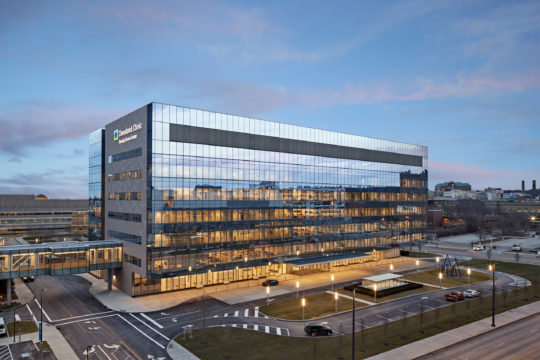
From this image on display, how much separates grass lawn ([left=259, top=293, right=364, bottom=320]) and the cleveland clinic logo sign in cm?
3572

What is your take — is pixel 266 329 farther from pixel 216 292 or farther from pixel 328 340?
pixel 216 292

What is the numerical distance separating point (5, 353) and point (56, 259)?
20.8 m

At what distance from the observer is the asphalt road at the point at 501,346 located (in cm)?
3556

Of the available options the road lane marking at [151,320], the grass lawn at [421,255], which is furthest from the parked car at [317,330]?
the grass lawn at [421,255]

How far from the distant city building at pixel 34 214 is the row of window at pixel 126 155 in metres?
93.8

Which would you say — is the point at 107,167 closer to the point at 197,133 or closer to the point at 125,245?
the point at 125,245

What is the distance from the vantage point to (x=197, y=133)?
207ft

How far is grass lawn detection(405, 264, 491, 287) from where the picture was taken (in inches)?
2692

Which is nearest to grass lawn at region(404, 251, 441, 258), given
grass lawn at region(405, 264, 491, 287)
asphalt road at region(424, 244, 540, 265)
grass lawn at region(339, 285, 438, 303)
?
asphalt road at region(424, 244, 540, 265)

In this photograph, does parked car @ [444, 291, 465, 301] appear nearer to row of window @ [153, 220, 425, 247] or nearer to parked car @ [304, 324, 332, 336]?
parked car @ [304, 324, 332, 336]

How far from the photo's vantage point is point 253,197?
70.4 m

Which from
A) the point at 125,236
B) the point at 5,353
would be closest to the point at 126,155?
the point at 125,236

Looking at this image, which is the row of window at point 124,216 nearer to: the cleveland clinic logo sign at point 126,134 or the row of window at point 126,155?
the row of window at point 126,155

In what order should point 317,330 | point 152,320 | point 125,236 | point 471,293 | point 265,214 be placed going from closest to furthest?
1. point 317,330
2. point 152,320
3. point 471,293
4. point 125,236
5. point 265,214
